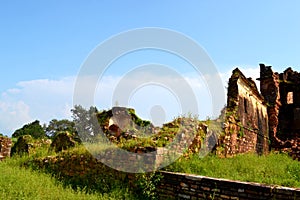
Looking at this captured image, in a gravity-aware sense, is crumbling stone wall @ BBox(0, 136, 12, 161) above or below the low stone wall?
above

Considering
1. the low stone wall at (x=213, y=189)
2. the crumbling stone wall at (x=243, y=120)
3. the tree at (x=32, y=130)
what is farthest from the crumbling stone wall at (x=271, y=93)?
the tree at (x=32, y=130)

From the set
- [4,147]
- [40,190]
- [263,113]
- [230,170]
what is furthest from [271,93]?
[40,190]

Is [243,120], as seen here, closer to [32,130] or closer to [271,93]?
[271,93]

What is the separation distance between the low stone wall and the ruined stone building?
14.3 feet

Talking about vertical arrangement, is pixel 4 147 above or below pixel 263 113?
below

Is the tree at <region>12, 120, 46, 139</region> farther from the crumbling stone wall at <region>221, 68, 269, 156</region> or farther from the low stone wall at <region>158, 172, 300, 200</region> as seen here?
the low stone wall at <region>158, 172, 300, 200</region>

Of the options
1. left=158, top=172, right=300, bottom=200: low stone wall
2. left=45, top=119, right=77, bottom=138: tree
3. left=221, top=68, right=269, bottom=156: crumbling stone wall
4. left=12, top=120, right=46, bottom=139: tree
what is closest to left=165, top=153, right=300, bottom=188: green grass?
left=158, top=172, right=300, bottom=200: low stone wall

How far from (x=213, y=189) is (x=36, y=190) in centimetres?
375

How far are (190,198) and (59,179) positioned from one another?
3796 millimetres

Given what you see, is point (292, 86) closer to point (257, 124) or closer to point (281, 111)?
point (281, 111)

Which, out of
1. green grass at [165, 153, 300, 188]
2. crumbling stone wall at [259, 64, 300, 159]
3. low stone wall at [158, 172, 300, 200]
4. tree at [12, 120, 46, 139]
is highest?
crumbling stone wall at [259, 64, 300, 159]

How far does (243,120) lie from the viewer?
13336mm

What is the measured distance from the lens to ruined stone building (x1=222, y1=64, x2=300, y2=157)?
12320 millimetres

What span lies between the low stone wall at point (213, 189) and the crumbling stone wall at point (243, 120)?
425 cm
